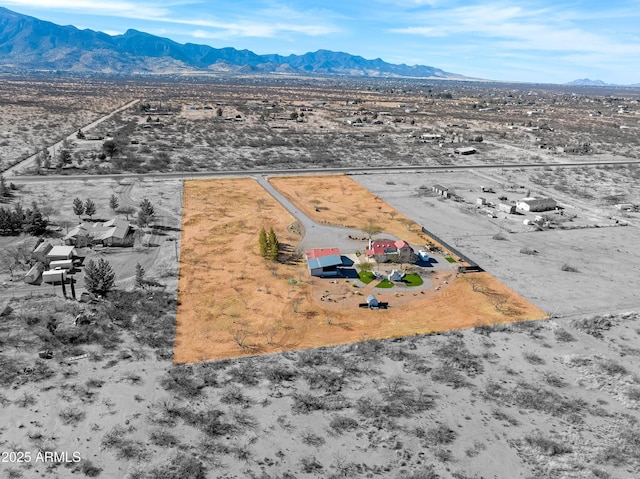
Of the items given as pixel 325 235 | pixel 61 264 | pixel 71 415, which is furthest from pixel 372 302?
pixel 61 264

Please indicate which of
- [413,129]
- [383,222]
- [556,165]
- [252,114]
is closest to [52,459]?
[383,222]

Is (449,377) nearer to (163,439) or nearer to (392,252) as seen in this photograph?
(163,439)

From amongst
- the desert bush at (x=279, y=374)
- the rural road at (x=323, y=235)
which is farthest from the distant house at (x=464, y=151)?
the desert bush at (x=279, y=374)

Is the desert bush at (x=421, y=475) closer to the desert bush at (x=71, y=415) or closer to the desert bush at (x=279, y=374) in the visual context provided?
the desert bush at (x=279, y=374)

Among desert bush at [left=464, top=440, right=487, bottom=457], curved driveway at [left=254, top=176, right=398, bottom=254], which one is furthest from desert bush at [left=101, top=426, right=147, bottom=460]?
curved driveway at [left=254, top=176, right=398, bottom=254]

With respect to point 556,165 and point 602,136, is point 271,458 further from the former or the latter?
point 602,136

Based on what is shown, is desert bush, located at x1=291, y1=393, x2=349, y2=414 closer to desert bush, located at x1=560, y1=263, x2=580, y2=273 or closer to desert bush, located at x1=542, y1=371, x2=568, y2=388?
desert bush, located at x1=542, y1=371, x2=568, y2=388

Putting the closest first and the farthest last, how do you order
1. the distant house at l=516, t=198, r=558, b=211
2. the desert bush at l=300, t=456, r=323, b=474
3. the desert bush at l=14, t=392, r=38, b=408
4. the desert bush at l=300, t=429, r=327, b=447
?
the desert bush at l=300, t=456, r=323, b=474 < the desert bush at l=300, t=429, r=327, b=447 < the desert bush at l=14, t=392, r=38, b=408 < the distant house at l=516, t=198, r=558, b=211
